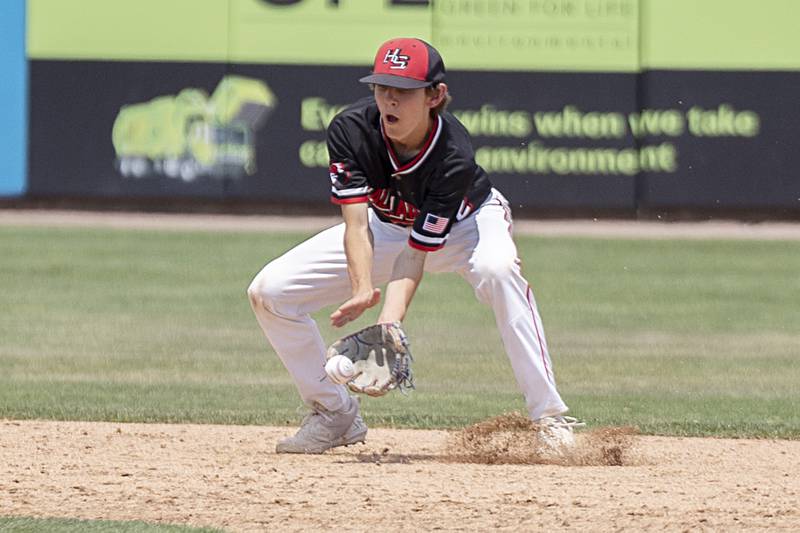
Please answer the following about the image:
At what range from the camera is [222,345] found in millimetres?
10500

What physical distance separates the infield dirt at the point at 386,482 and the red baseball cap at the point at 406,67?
158cm

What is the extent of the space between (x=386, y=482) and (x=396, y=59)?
1676 mm

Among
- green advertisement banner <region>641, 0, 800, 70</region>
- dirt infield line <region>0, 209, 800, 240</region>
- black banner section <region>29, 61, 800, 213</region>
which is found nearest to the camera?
dirt infield line <region>0, 209, 800, 240</region>

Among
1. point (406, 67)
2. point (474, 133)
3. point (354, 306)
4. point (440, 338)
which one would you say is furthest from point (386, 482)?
point (474, 133)

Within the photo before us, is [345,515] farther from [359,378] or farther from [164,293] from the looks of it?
[164,293]

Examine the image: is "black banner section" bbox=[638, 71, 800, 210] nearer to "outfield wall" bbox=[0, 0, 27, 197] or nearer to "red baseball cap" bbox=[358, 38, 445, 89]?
"outfield wall" bbox=[0, 0, 27, 197]

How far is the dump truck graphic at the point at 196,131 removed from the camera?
63.3 ft

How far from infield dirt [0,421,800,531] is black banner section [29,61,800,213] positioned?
1205 centimetres

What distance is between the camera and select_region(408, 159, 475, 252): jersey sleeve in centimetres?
609

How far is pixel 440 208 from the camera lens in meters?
6.10

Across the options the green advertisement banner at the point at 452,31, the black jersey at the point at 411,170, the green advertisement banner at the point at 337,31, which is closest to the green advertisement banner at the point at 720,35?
the green advertisement banner at the point at 452,31

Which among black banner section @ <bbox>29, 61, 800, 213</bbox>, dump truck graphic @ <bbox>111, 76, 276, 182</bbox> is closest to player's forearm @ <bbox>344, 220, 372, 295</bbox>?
black banner section @ <bbox>29, 61, 800, 213</bbox>

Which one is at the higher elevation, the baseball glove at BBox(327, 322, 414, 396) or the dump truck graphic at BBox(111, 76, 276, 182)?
the dump truck graphic at BBox(111, 76, 276, 182)

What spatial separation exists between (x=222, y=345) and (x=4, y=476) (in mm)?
4461
